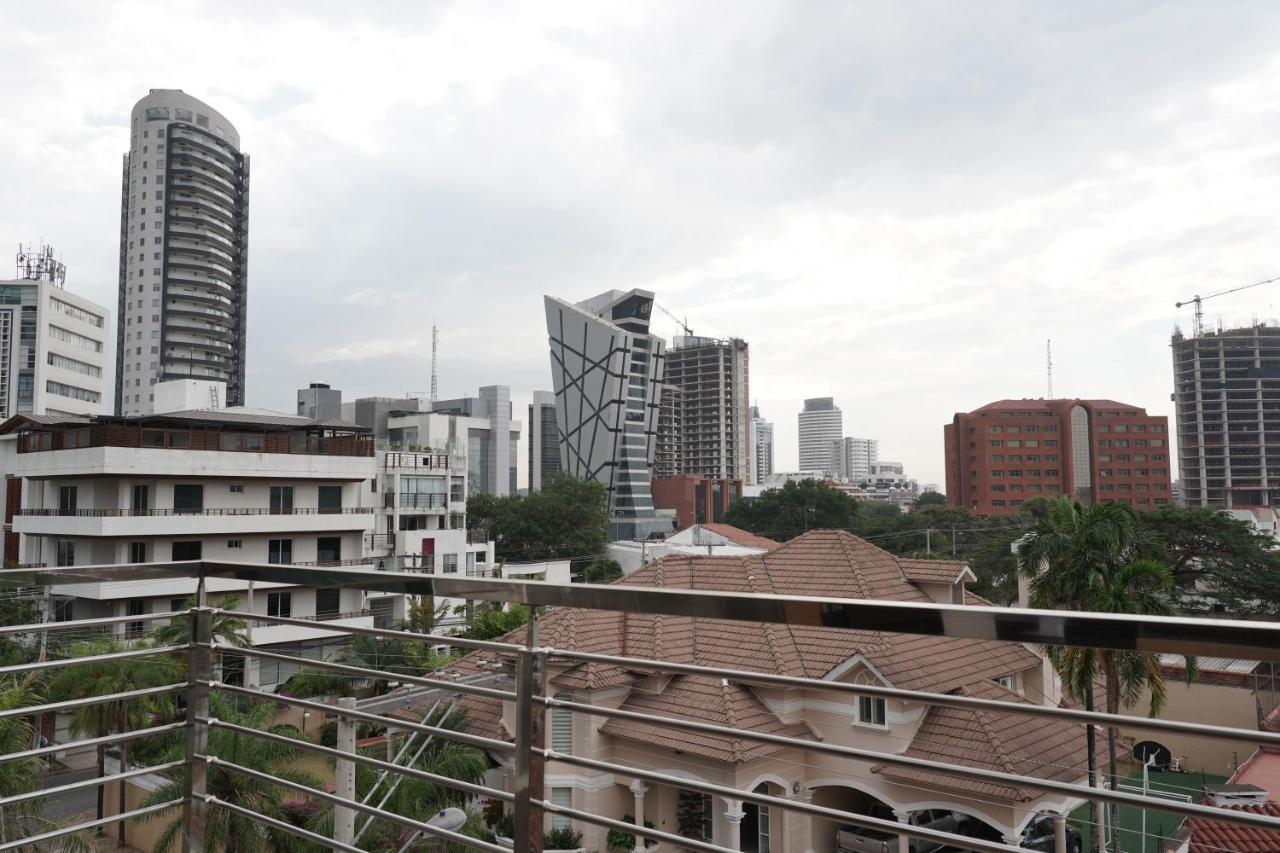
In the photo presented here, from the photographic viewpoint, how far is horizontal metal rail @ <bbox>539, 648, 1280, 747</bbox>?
0.91 m

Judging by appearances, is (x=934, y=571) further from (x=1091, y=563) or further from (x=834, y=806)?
(x=834, y=806)

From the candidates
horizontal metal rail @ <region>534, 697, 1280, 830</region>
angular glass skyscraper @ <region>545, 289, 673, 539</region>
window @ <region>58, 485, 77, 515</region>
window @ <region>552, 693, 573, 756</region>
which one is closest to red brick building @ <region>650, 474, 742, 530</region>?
angular glass skyscraper @ <region>545, 289, 673, 539</region>

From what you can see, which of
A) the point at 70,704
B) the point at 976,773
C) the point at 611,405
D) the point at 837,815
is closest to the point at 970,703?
the point at 976,773

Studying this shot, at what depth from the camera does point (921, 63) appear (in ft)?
60.7

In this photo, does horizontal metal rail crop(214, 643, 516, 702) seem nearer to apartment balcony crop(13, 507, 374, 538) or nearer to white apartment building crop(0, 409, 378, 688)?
white apartment building crop(0, 409, 378, 688)

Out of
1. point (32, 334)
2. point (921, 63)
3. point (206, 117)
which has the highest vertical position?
point (206, 117)

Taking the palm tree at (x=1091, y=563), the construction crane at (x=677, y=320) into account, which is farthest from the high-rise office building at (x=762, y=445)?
the palm tree at (x=1091, y=563)

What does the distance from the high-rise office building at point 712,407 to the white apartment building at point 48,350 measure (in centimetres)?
5611

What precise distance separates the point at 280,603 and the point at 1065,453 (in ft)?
195

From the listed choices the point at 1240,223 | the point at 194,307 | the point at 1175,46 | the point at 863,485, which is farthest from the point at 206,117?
the point at 863,485

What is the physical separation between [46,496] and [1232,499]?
7566 centimetres

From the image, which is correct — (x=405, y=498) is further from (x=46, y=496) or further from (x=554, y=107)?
(x=554, y=107)

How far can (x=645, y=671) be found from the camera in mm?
1674

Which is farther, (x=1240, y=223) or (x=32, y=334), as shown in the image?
(x=1240, y=223)
